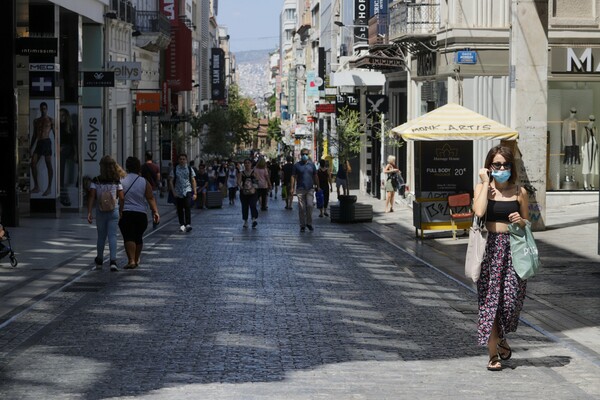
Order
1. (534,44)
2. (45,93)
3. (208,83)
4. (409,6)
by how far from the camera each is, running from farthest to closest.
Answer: (208,83) < (409,6) < (45,93) < (534,44)

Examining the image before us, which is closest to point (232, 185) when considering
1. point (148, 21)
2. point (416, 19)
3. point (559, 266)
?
point (416, 19)

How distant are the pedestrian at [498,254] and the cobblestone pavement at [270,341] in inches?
15.3

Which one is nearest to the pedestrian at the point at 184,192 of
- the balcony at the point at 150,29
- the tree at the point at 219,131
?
the balcony at the point at 150,29

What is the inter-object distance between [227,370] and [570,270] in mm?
9322

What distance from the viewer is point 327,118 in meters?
84.2

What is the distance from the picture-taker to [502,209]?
10.1 m

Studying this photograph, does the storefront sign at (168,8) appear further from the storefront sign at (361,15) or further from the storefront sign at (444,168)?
the storefront sign at (444,168)

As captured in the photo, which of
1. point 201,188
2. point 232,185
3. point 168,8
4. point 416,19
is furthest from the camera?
point 168,8

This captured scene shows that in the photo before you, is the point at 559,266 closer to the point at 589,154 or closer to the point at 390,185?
the point at 589,154

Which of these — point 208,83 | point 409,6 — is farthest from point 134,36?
point 208,83

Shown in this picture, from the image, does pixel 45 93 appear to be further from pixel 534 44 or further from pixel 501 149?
pixel 501 149

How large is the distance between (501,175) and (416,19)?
90.9 ft

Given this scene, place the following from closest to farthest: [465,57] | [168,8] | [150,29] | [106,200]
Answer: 1. [106,200]
2. [465,57]
3. [150,29]
4. [168,8]

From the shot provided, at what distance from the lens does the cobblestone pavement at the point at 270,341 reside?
363 inches
